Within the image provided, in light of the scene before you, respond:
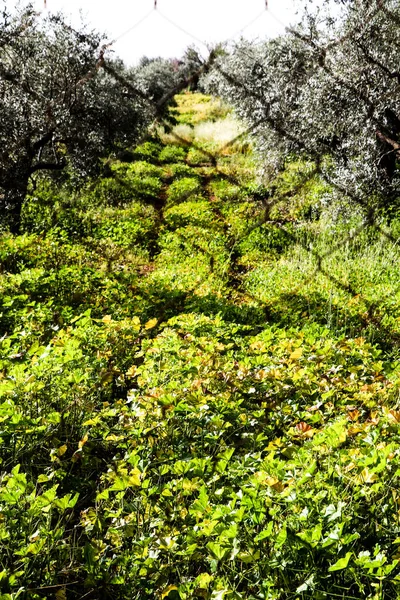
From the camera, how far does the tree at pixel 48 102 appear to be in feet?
26.7

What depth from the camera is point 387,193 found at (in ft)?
24.9

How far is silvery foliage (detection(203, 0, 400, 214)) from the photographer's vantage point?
6.88m

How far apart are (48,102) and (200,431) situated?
27.2ft

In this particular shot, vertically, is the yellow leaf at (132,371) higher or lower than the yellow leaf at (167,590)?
higher

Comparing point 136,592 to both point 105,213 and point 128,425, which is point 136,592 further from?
point 105,213

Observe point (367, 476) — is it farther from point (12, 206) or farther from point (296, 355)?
point (12, 206)

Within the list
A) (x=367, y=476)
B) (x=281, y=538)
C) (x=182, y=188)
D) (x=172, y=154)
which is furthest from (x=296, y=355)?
(x=172, y=154)

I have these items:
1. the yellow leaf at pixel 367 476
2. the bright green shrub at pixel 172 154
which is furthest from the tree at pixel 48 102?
the yellow leaf at pixel 367 476

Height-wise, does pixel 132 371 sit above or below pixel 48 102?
below

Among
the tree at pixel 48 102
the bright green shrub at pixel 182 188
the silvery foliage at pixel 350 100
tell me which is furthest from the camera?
the bright green shrub at pixel 182 188

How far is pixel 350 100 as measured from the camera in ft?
23.9

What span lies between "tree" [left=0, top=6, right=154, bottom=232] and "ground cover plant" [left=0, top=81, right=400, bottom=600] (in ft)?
7.89

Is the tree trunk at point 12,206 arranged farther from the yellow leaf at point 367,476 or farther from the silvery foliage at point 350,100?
the yellow leaf at point 367,476

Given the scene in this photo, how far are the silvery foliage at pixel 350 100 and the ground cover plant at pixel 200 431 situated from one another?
128cm
